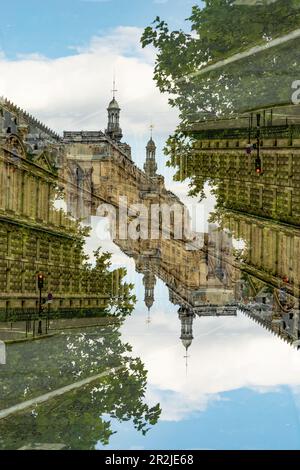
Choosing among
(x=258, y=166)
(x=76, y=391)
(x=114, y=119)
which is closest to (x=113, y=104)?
(x=114, y=119)

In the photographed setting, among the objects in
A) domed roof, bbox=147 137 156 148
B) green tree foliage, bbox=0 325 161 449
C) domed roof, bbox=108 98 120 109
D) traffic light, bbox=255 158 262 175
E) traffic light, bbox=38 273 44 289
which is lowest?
green tree foliage, bbox=0 325 161 449

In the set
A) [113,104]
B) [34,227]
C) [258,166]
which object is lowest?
[34,227]

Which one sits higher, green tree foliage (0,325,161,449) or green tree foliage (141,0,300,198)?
green tree foliage (141,0,300,198)

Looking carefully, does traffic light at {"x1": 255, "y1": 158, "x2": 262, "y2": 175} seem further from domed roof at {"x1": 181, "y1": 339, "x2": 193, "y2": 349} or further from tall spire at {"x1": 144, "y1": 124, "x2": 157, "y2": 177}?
domed roof at {"x1": 181, "y1": 339, "x2": 193, "y2": 349}

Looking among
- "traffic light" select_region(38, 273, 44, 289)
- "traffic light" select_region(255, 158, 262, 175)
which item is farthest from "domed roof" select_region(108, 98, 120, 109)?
"traffic light" select_region(38, 273, 44, 289)

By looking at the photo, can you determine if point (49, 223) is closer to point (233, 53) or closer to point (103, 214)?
point (103, 214)

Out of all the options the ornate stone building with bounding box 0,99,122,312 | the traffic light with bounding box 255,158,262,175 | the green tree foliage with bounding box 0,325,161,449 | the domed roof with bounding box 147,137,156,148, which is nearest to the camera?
the green tree foliage with bounding box 0,325,161,449

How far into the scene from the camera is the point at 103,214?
15508 millimetres

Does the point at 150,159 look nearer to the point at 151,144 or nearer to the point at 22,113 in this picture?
the point at 151,144

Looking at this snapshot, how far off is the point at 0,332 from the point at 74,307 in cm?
167

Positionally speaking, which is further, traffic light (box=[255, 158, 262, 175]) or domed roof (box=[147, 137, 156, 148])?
traffic light (box=[255, 158, 262, 175])
